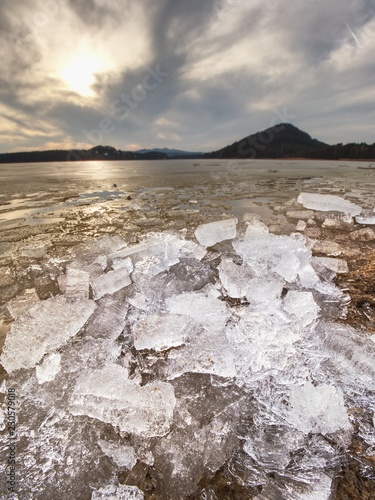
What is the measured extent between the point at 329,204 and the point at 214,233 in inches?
150

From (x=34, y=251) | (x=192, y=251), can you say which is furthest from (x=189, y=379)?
(x=34, y=251)

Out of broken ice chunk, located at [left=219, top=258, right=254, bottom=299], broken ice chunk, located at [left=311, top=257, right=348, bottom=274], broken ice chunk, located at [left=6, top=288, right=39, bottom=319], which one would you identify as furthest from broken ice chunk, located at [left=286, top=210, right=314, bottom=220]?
broken ice chunk, located at [left=6, top=288, right=39, bottom=319]

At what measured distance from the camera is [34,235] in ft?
14.5

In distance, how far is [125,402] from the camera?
4.42ft

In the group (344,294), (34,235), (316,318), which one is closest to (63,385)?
(316,318)

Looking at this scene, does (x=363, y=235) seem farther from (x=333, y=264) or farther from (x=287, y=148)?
(x=287, y=148)

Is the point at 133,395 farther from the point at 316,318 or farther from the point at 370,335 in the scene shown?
the point at 370,335

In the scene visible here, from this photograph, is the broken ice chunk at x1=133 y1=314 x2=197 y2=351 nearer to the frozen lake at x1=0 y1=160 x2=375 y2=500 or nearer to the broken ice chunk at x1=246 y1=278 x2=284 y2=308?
the frozen lake at x1=0 y1=160 x2=375 y2=500

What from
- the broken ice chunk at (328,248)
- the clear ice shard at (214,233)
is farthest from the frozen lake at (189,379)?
the clear ice shard at (214,233)

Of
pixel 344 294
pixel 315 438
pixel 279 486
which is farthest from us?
pixel 344 294

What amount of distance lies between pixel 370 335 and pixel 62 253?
389 centimetres

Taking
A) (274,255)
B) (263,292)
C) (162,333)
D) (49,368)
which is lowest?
(49,368)

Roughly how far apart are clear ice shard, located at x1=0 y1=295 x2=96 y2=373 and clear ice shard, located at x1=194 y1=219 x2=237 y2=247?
2096mm

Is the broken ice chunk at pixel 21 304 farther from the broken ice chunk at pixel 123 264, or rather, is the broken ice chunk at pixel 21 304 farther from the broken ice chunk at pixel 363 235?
the broken ice chunk at pixel 363 235
